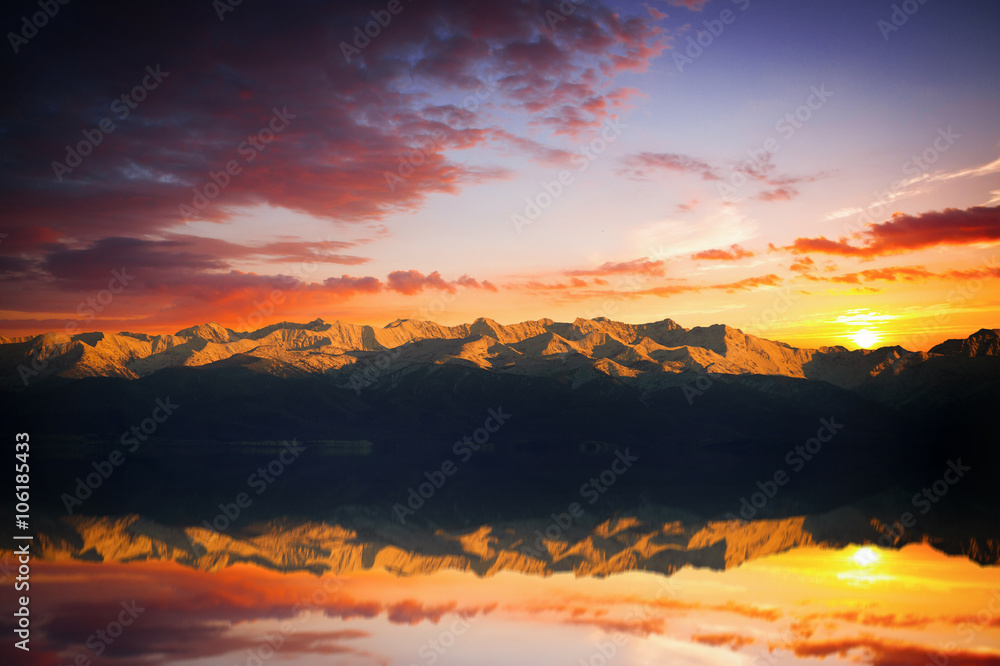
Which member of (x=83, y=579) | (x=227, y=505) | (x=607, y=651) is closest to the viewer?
(x=607, y=651)

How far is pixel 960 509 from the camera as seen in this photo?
9300 cm

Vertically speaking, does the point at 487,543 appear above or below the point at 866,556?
above

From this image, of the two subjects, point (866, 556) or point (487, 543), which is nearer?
point (866, 556)

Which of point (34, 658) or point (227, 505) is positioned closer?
point (34, 658)

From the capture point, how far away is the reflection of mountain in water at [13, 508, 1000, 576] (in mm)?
57531

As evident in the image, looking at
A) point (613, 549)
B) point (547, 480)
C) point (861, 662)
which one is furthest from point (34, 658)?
point (547, 480)

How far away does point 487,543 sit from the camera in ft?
217

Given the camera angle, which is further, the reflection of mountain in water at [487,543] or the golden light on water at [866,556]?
the golden light on water at [866,556]

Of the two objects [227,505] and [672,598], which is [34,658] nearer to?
[672,598]

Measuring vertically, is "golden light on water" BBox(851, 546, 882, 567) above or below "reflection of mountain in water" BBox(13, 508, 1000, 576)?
below

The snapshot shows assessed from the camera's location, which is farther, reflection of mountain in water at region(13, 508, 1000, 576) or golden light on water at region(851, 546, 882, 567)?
golden light on water at region(851, 546, 882, 567)

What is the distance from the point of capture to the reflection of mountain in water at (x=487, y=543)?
57.5 metres

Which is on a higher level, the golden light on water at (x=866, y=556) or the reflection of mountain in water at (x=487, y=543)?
the reflection of mountain in water at (x=487, y=543)

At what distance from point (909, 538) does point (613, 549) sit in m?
29.5
